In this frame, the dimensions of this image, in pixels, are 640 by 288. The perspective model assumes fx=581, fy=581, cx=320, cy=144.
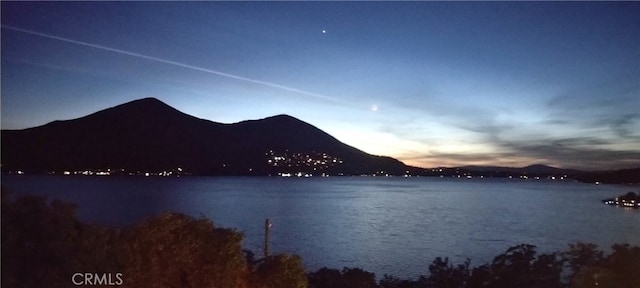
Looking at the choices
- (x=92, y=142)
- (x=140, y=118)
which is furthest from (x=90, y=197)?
(x=92, y=142)

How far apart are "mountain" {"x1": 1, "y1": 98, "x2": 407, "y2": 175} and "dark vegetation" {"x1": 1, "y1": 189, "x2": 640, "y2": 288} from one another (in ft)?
8.51

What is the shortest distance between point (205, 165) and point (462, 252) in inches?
3001

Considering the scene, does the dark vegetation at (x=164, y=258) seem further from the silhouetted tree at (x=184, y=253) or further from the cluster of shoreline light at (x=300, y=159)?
the cluster of shoreline light at (x=300, y=159)

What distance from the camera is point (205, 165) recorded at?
10225 centimetres

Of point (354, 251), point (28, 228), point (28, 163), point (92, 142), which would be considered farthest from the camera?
point (92, 142)

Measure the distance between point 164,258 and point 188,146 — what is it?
83256 mm

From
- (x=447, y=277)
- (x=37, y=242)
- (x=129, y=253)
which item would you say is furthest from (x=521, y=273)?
(x=37, y=242)

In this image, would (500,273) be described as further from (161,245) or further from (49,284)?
(49,284)

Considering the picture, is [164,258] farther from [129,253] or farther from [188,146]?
[188,146]

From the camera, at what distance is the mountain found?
35.4 meters

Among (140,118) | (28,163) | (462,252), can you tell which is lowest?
(462,252)

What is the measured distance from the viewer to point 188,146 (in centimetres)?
8812

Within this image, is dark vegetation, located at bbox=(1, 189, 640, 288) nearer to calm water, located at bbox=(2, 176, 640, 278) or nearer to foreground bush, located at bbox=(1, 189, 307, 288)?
foreground bush, located at bbox=(1, 189, 307, 288)

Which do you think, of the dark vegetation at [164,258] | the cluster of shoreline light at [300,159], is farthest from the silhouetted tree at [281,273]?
the cluster of shoreline light at [300,159]
